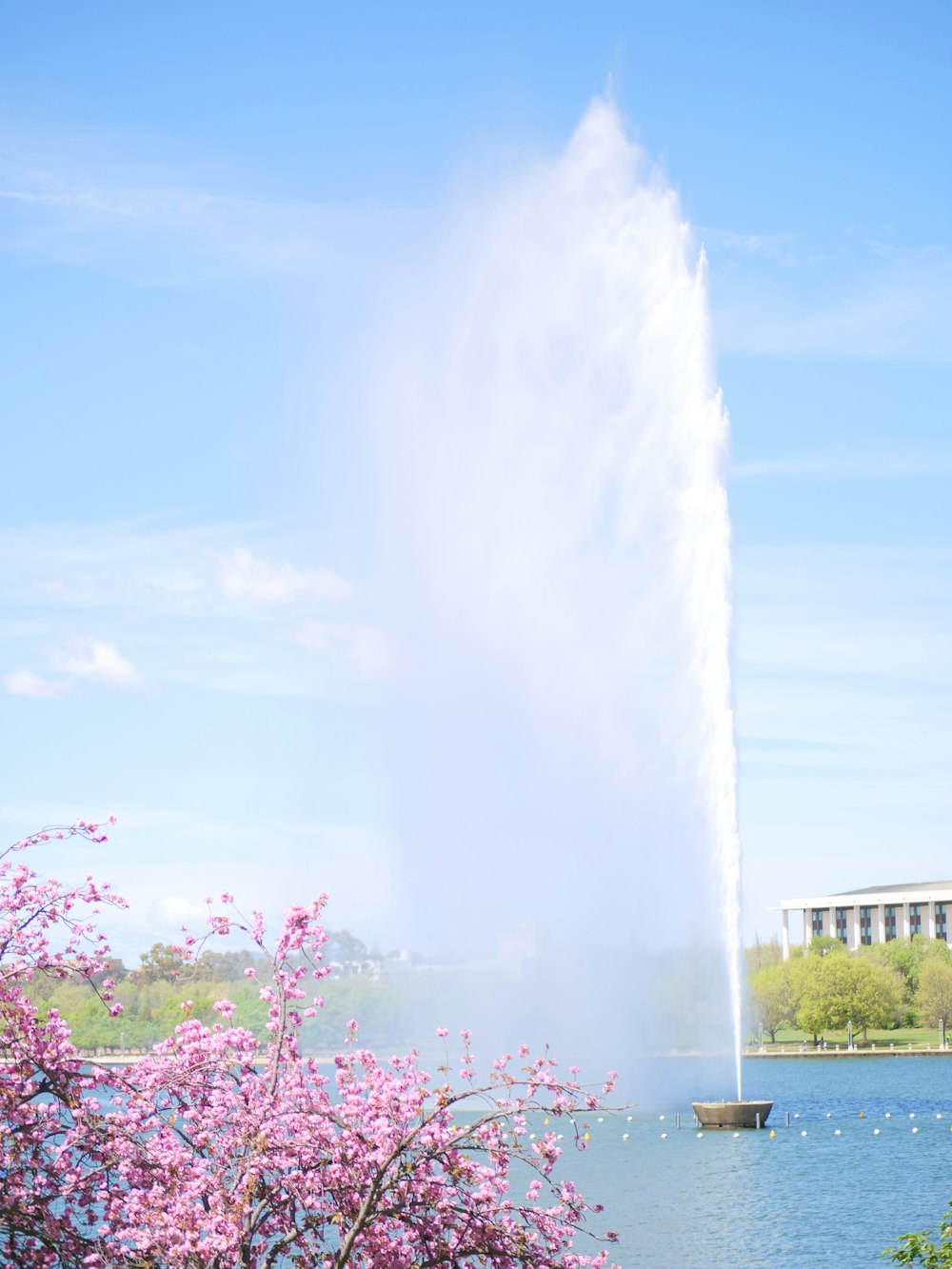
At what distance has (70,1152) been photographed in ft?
39.1

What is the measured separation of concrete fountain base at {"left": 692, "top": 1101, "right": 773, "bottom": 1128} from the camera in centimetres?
6412

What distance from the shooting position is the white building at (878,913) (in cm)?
15112

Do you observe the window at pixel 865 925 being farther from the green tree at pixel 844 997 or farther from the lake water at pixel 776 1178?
the lake water at pixel 776 1178

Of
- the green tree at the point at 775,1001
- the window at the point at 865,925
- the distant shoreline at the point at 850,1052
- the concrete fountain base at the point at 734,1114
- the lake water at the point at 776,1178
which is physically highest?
the window at the point at 865,925

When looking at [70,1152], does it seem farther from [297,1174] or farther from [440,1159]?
[440,1159]

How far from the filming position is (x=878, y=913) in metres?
155

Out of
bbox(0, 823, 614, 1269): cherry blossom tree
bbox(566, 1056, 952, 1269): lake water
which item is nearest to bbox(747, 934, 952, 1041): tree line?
bbox(566, 1056, 952, 1269): lake water

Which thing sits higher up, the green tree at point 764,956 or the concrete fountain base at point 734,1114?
the green tree at point 764,956

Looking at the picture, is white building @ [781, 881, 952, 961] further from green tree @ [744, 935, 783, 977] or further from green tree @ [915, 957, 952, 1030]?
green tree @ [915, 957, 952, 1030]

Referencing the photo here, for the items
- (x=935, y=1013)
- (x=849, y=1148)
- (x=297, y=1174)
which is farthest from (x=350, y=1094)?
(x=935, y=1013)

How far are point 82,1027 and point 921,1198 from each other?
116m

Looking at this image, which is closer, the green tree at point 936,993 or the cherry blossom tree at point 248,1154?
the cherry blossom tree at point 248,1154

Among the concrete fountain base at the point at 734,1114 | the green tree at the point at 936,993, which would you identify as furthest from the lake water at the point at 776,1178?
the green tree at the point at 936,993

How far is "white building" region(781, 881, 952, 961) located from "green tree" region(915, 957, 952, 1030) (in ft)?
88.8
